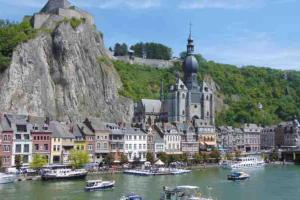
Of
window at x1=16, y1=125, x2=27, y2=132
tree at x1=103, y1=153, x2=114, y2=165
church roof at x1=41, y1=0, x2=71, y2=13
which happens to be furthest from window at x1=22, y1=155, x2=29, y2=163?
church roof at x1=41, y1=0, x2=71, y2=13

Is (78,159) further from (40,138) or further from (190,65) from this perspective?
(190,65)

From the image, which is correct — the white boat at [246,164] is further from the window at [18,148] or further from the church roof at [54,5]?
the church roof at [54,5]

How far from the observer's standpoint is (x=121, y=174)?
84.6m

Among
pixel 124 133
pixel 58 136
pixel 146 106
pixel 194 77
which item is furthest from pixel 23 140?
pixel 194 77

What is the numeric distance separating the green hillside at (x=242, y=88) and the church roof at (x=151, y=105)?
10.4ft

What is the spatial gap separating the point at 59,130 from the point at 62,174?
1830 cm

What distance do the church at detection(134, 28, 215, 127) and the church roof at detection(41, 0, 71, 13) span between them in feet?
93.5

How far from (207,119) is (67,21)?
139ft

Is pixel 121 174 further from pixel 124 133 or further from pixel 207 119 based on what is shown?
pixel 207 119

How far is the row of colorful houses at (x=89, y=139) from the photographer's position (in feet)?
273

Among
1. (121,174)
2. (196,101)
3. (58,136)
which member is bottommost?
(121,174)

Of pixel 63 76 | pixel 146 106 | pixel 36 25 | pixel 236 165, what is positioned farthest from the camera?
pixel 146 106

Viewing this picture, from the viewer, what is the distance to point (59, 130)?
9031cm

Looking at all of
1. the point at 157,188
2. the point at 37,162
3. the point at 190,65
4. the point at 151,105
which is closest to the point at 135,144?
the point at 37,162
